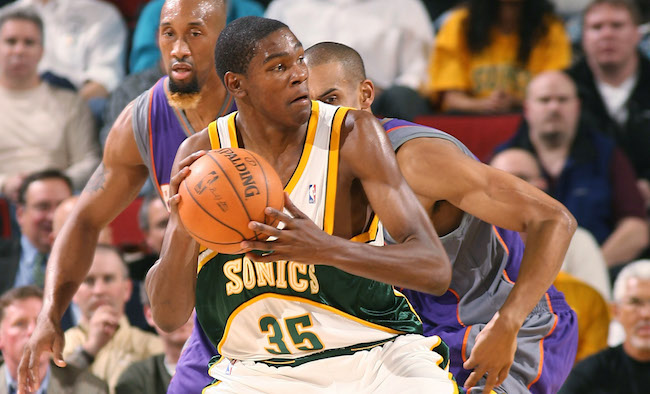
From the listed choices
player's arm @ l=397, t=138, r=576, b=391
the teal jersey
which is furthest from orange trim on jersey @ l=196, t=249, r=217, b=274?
player's arm @ l=397, t=138, r=576, b=391

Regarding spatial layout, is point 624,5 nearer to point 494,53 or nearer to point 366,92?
point 494,53

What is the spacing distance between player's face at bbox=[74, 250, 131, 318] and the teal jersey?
2.37 metres

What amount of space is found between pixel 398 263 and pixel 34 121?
4805mm

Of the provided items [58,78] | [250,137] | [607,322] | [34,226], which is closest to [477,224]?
[250,137]

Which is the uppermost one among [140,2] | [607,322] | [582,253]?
[140,2]

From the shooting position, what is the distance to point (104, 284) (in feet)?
17.5

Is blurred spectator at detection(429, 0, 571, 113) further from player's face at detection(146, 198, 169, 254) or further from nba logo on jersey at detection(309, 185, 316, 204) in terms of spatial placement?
nba logo on jersey at detection(309, 185, 316, 204)

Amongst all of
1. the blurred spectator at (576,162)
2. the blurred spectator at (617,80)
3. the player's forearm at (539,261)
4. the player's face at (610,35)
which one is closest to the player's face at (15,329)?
the player's forearm at (539,261)

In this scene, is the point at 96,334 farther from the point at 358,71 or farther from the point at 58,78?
the point at 58,78

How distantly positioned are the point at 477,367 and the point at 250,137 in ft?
3.36

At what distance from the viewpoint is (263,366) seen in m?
3.10

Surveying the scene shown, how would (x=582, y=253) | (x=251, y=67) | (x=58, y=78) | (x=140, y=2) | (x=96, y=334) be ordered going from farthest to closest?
(x=140, y=2), (x=58, y=78), (x=582, y=253), (x=96, y=334), (x=251, y=67)

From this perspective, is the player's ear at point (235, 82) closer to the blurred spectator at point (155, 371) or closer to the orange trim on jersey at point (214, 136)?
the orange trim on jersey at point (214, 136)

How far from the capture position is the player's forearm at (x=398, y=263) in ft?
8.71
